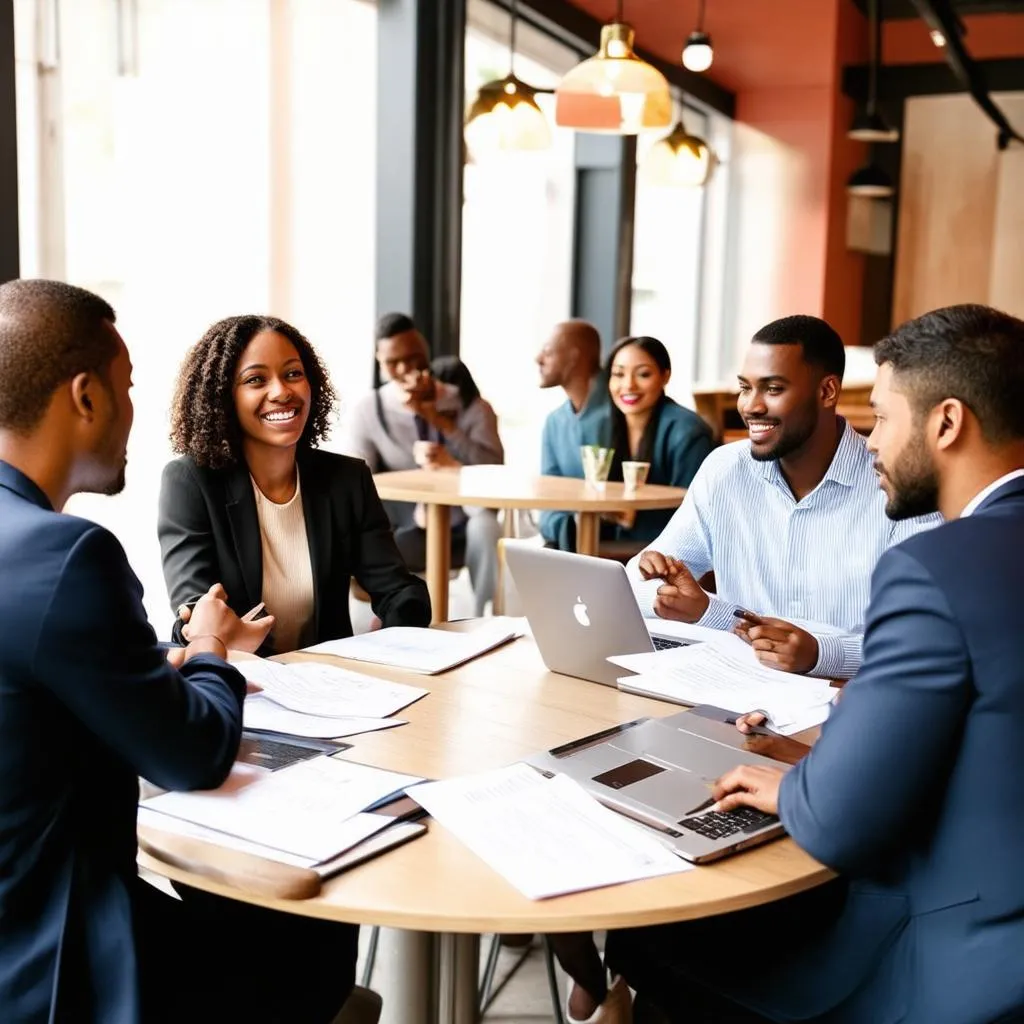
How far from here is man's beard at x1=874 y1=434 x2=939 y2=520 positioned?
4.79ft

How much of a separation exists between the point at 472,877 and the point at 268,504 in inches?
56.8

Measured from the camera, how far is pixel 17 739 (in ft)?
3.86

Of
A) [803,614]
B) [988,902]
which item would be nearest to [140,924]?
[988,902]

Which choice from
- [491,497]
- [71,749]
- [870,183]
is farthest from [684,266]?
[71,749]

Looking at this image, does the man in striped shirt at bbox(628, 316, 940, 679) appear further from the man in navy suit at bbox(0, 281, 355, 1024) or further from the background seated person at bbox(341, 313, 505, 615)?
the background seated person at bbox(341, 313, 505, 615)

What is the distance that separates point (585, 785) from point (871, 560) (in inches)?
46.1

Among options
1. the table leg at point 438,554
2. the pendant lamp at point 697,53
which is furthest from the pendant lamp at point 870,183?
the table leg at point 438,554

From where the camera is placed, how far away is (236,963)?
54.7 inches

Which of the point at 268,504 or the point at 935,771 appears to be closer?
the point at 935,771

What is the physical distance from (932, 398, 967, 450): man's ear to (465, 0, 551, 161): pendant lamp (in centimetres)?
334

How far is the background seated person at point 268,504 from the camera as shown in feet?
8.04

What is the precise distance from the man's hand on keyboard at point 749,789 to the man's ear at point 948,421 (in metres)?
0.44

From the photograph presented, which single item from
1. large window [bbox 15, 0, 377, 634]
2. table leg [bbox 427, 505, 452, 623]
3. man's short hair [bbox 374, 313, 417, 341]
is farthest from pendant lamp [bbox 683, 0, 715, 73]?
table leg [bbox 427, 505, 452, 623]

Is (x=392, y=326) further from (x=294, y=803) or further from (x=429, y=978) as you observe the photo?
(x=294, y=803)
